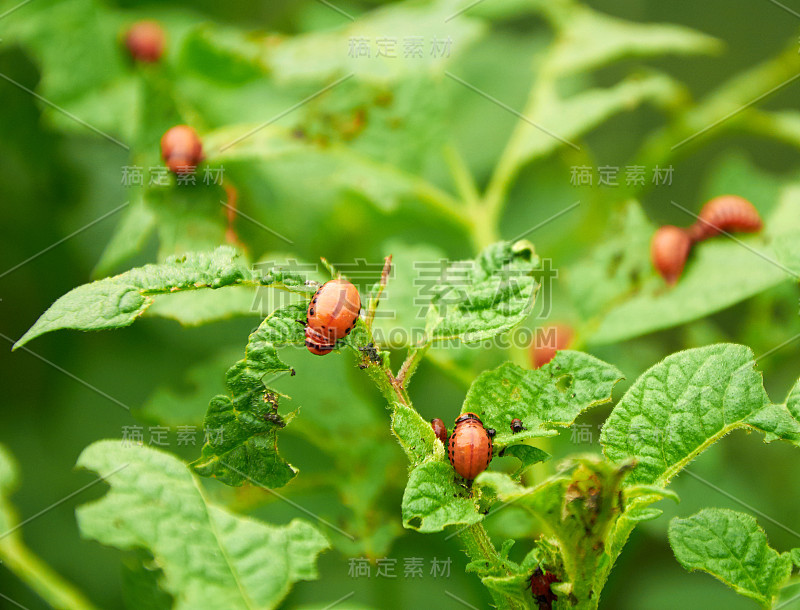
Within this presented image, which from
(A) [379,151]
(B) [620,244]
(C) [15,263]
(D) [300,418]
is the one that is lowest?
(D) [300,418]

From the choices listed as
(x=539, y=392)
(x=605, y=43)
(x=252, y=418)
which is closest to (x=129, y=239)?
(x=252, y=418)

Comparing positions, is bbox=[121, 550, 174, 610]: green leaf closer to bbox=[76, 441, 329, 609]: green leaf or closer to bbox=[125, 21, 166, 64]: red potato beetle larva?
bbox=[76, 441, 329, 609]: green leaf

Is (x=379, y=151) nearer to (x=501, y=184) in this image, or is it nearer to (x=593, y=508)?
(x=501, y=184)

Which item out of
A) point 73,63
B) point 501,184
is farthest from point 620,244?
point 73,63

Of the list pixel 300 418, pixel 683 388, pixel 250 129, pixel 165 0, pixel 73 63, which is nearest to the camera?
pixel 683 388

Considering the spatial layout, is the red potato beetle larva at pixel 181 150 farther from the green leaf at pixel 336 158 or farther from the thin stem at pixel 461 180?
the thin stem at pixel 461 180

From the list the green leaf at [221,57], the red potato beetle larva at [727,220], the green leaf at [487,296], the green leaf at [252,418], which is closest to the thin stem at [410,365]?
the green leaf at [487,296]
